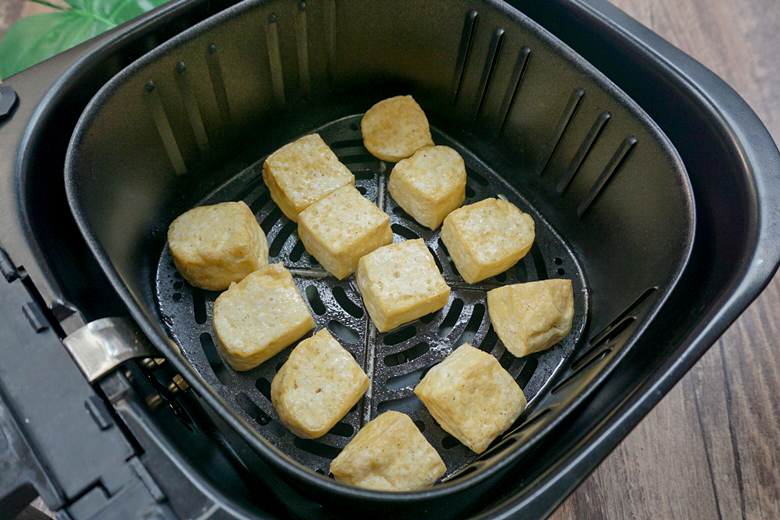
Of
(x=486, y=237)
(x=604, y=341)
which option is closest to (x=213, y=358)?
(x=486, y=237)

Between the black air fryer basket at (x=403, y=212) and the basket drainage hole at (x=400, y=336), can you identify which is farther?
the basket drainage hole at (x=400, y=336)

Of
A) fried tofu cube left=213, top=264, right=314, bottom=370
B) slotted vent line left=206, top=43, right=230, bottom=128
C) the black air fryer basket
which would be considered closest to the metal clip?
the black air fryer basket

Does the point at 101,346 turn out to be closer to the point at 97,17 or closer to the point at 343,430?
the point at 343,430

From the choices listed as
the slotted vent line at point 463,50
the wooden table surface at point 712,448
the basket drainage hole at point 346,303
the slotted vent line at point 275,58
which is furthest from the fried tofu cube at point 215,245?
the wooden table surface at point 712,448

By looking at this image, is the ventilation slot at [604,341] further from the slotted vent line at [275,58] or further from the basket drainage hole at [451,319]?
the slotted vent line at [275,58]

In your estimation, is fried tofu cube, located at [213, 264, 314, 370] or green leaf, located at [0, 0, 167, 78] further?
green leaf, located at [0, 0, 167, 78]

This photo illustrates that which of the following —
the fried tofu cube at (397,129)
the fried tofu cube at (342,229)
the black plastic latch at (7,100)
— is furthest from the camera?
the fried tofu cube at (397,129)

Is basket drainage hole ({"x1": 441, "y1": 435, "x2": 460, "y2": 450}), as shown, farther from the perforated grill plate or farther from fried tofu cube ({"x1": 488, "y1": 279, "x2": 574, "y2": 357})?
fried tofu cube ({"x1": 488, "y1": 279, "x2": 574, "y2": 357})

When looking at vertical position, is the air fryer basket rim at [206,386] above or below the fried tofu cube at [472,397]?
above
